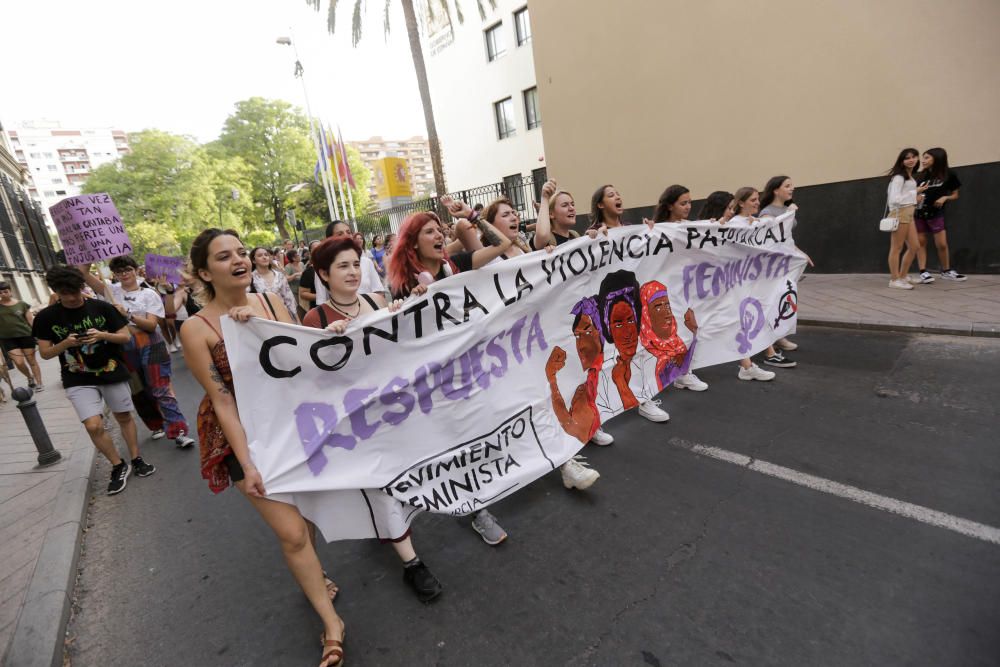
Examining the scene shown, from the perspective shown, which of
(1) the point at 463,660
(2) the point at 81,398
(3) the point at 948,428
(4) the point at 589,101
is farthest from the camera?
(4) the point at 589,101

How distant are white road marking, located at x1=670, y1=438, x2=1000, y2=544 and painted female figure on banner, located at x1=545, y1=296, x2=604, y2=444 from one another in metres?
0.79

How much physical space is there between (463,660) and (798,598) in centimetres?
147

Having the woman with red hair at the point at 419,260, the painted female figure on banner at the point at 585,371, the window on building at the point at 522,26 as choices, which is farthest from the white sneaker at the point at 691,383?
the window on building at the point at 522,26

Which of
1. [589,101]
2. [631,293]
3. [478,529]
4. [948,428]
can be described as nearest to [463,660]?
[478,529]

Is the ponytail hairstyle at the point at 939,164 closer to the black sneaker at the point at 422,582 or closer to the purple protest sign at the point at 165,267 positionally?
the black sneaker at the point at 422,582

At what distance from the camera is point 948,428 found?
11.1 feet

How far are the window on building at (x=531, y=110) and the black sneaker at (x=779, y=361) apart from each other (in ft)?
61.4

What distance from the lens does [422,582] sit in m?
2.47

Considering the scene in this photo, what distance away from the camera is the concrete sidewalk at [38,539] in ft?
8.25

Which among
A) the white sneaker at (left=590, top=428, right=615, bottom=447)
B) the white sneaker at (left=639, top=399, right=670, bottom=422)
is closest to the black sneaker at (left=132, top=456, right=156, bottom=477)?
the white sneaker at (left=590, top=428, right=615, bottom=447)

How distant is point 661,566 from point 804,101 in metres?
8.83

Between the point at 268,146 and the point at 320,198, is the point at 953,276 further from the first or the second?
the point at 320,198

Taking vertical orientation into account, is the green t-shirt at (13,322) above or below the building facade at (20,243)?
below

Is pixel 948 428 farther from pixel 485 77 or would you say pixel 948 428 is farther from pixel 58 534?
pixel 485 77
